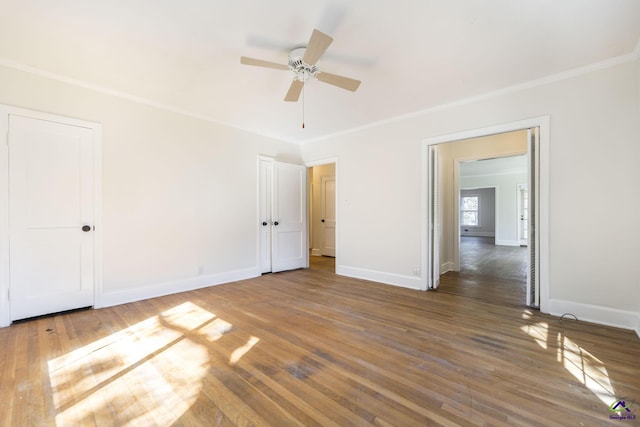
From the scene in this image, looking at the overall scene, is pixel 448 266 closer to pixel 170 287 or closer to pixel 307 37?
pixel 307 37

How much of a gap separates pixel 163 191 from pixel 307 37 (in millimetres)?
2826

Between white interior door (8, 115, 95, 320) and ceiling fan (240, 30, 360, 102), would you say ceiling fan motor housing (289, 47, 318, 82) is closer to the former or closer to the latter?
ceiling fan (240, 30, 360, 102)

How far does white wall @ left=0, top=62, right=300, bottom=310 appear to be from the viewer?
3291 mm

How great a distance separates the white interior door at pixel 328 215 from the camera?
7.18 metres

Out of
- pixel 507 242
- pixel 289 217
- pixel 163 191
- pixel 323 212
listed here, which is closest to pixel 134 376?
pixel 163 191

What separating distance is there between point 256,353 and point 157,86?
10.4ft

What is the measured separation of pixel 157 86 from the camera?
324cm

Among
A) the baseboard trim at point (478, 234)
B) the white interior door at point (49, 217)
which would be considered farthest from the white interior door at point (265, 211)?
the baseboard trim at point (478, 234)

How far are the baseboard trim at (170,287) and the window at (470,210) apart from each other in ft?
41.2

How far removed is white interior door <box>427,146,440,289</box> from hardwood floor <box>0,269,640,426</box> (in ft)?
2.79

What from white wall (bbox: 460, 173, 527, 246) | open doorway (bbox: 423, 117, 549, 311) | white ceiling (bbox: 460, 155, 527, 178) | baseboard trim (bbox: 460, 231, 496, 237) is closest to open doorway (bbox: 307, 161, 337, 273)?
open doorway (bbox: 423, 117, 549, 311)

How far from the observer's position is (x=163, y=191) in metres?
3.82

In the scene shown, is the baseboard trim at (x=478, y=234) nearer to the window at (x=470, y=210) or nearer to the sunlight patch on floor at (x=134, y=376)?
the window at (x=470, y=210)

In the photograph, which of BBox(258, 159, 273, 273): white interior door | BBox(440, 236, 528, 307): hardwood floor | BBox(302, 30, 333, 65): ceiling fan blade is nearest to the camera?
BBox(302, 30, 333, 65): ceiling fan blade
